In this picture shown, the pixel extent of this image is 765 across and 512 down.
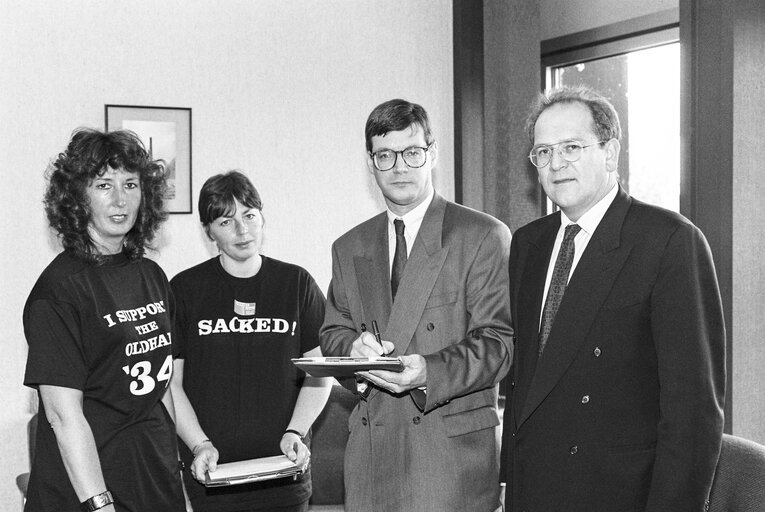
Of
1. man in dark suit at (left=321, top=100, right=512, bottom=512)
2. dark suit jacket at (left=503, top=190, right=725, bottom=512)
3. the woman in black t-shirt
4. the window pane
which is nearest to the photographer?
dark suit jacket at (left=503, top=190, right=725, bottom=512)

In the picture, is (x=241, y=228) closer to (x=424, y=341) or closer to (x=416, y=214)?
(x=416, y=214)

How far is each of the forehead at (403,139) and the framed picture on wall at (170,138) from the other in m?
1.89

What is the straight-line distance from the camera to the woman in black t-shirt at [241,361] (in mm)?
2740

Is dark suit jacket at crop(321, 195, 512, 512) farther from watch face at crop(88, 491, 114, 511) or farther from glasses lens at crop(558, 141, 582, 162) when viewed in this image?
watch face at crop(88, 491, 114, 511)

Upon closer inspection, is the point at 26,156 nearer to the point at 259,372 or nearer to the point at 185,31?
the point at 185,31

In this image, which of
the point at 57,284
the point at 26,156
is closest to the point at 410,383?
the point at 57,284

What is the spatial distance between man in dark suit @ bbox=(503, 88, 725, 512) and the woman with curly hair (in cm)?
103

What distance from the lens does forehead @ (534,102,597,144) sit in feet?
6.82

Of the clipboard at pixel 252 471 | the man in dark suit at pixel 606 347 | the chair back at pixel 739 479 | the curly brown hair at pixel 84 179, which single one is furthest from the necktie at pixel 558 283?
the curly brown hair at pixel 84 179

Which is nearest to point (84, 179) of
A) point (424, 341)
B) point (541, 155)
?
point (424, 341)

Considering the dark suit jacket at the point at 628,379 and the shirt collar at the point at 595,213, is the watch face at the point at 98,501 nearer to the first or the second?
the dark suit jacket at the point at 628,379

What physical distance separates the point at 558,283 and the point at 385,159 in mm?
675

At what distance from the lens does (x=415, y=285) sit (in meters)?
2.38

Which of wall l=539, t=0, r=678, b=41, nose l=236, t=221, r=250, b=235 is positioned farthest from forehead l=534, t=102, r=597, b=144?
wall l=539, t=0, r=678, b=41
